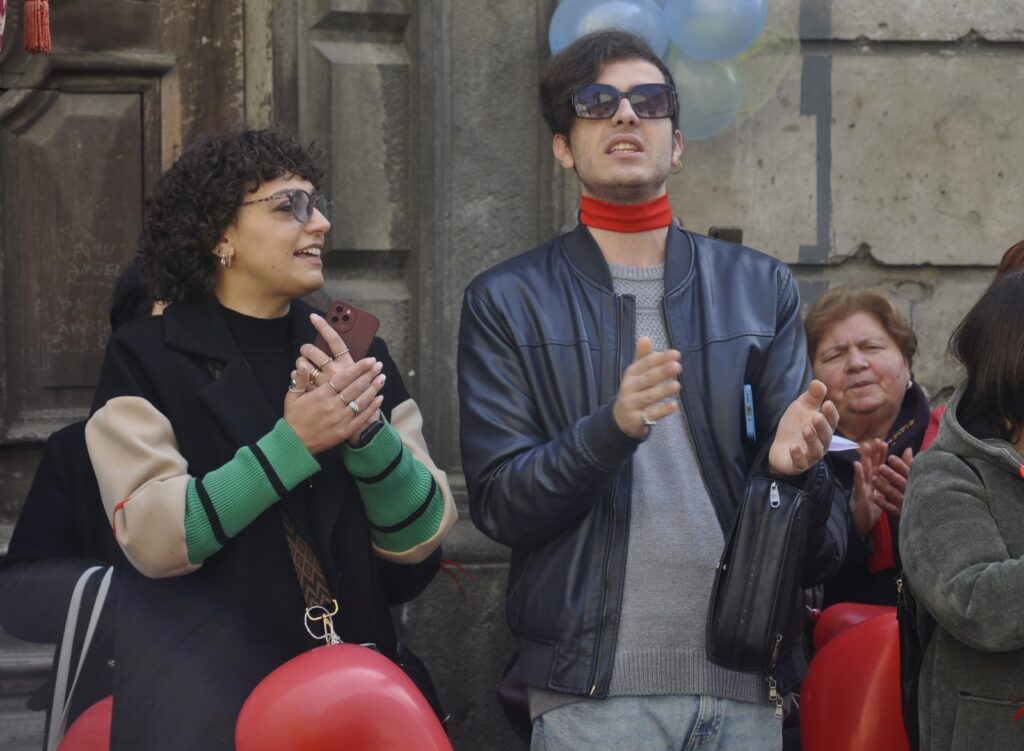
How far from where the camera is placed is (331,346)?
9.36ft

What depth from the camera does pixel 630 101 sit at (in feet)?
9.77

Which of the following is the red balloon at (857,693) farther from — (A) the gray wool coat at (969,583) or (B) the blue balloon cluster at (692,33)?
(B) the blue balloon cluster at (692,33)

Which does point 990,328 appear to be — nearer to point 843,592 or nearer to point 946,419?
point 946,419

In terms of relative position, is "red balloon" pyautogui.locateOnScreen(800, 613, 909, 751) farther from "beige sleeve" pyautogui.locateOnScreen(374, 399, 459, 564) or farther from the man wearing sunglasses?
"beige sleeve" pyautogui.locateOnScreen(374, 399, 459, 564)

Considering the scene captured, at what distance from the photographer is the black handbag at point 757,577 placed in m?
2.64

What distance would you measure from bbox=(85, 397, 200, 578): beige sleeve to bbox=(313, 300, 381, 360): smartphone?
0.35 meters

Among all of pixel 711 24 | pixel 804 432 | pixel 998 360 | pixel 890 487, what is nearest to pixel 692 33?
pixel 711 24

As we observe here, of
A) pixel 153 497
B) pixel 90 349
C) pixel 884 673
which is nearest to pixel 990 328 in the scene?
pixel 884 673

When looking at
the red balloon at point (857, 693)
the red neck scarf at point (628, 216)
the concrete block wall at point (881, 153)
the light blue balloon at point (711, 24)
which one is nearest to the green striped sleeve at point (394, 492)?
the red neck scarf at point (628, 216)

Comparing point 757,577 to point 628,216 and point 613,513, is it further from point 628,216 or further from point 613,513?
point 628,216

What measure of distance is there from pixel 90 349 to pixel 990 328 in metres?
2.70

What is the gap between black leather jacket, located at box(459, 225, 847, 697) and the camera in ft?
8.87

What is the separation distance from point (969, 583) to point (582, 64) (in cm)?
123

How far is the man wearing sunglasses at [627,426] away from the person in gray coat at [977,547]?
22 cm
